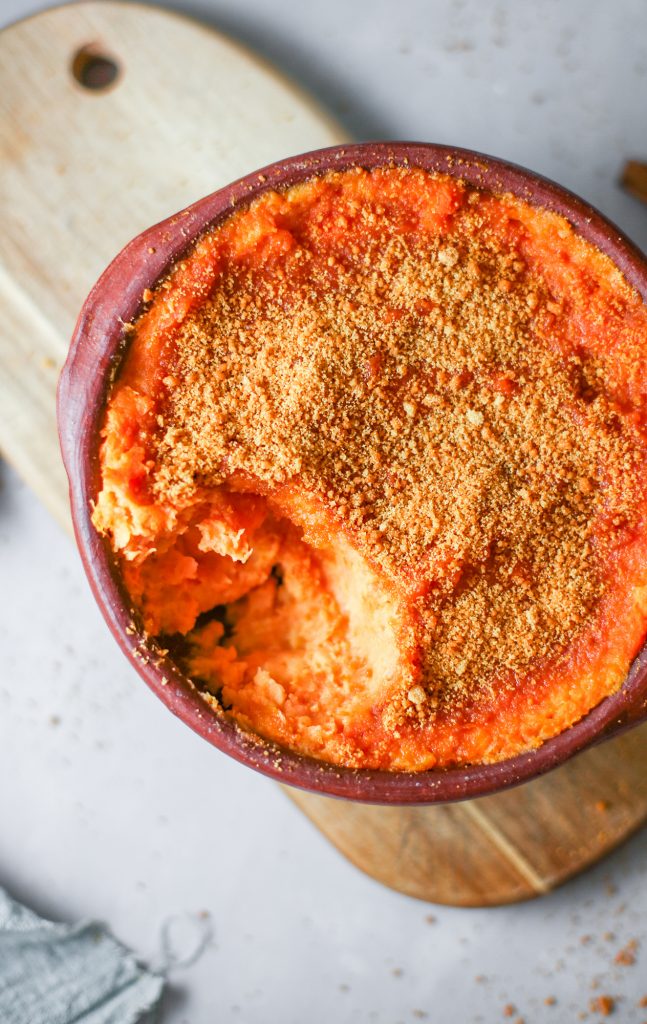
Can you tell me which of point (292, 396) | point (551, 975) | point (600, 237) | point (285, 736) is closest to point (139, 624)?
point (285, 736)

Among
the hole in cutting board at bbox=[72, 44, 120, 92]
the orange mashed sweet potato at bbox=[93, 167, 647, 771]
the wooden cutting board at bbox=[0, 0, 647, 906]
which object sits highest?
the hole in cutting board at bbox=[72, 44, 120, 92]

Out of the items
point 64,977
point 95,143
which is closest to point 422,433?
point 95,143

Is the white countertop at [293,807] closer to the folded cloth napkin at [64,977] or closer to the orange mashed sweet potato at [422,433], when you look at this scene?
the folded cloth napkin at [64,977]

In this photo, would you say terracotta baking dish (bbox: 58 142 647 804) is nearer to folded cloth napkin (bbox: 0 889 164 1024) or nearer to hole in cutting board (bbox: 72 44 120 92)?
hole in cutting board (bbox: 72 44 120 92)

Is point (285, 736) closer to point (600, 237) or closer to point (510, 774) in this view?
point (510, 774)

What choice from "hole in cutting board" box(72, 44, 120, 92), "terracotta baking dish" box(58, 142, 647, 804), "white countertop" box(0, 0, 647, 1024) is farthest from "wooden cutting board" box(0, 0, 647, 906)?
"terracotta baking dish" box(58, 142, 647, 804)

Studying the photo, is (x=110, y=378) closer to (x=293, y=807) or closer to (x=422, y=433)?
(x=422, y=433)
